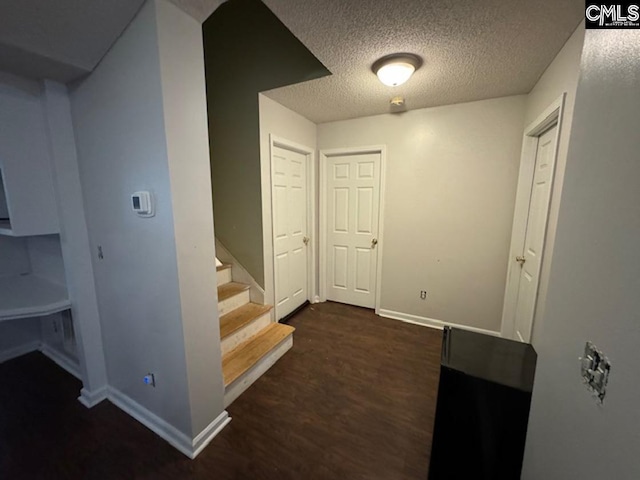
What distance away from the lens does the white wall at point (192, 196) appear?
118cm

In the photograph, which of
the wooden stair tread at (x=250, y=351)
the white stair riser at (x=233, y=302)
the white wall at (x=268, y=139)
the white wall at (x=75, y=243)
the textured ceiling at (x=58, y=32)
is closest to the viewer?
the textured ceiling at (x=58, y=32)

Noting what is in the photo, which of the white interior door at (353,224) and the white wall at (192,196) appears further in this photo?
the white interior door at (353,224)

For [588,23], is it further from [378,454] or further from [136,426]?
[136,426]

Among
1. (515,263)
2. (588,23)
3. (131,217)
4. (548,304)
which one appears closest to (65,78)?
(131,217)

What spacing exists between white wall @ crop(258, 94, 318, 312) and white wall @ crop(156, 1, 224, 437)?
105 centimetres

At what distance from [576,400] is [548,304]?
0.30 meters

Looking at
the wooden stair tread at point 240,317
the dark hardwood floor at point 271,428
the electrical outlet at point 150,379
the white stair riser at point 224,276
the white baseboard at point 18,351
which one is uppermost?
the white stair riser at point 224,276

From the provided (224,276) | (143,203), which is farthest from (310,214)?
(143,203)

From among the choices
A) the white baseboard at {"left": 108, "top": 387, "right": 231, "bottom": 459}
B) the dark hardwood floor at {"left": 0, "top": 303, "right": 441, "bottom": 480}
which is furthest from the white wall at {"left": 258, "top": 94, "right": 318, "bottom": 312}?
the white baseboard at {"left": 108, "top": 387, "right": 231, "bottom": 459}

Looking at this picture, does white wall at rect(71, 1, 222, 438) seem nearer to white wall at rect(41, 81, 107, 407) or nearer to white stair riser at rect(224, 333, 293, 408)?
white wall at rect(41, 81, 107, 407)

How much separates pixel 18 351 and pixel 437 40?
416cm

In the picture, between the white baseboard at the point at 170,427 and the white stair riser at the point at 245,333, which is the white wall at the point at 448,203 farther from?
the white baseboard at the point at 170,427

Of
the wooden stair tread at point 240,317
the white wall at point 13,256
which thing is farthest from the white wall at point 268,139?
the white wall at point 13,256

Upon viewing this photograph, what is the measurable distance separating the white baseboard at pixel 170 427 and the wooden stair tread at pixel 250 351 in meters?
0.24
